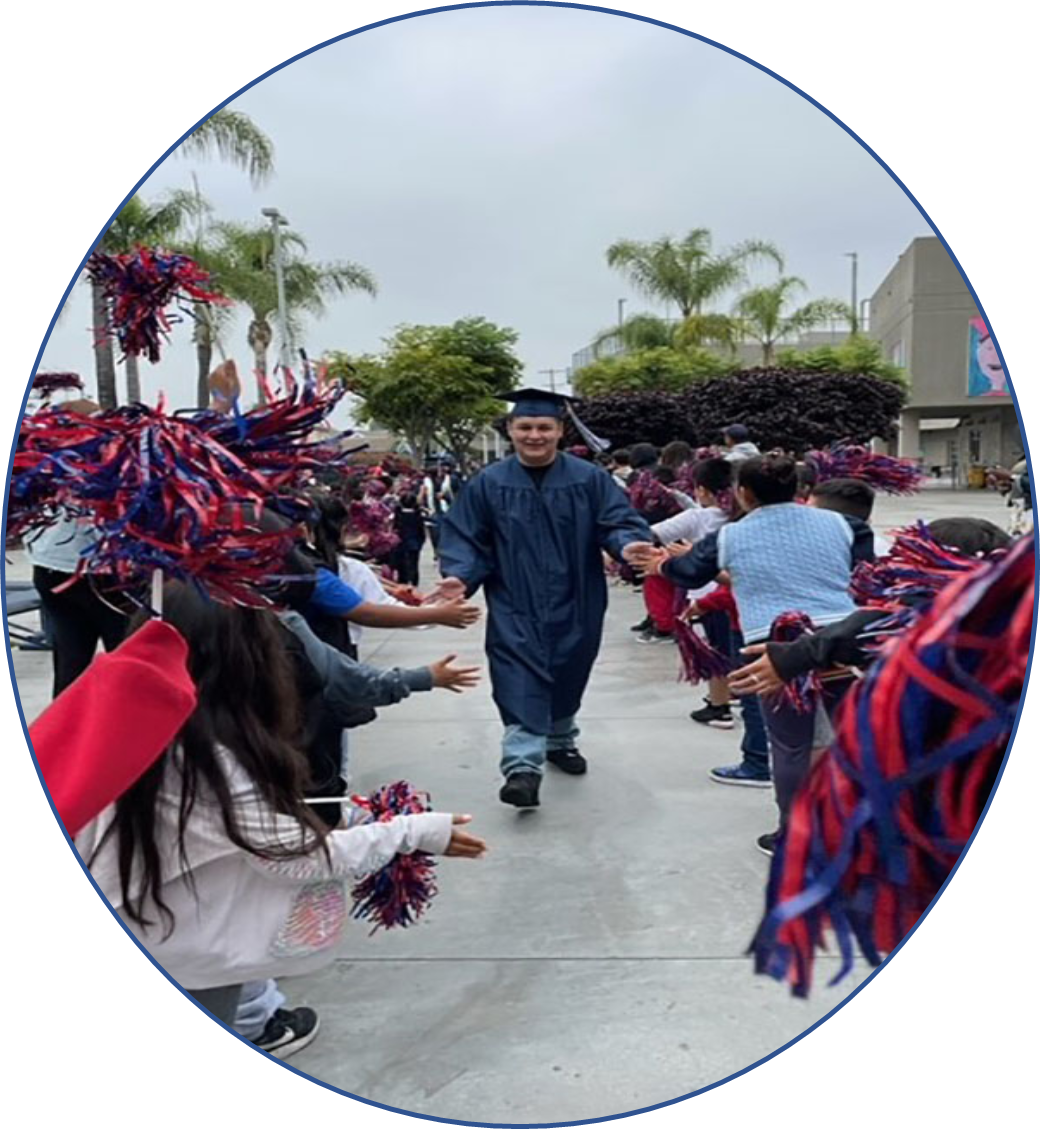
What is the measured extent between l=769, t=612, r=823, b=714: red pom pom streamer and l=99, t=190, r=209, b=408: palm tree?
1.14m

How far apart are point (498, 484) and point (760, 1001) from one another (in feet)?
5.12

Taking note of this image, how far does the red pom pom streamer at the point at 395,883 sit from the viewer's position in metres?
1.62

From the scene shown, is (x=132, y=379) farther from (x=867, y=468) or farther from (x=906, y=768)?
(x=867, y=468)

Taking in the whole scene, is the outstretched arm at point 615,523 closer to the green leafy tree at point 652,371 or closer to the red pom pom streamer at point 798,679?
the green leafy tree at point 652,371

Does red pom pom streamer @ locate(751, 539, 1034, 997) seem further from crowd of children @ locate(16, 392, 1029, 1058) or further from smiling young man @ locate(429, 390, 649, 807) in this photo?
smiling young man @ locate(429, 390, 649, 807)

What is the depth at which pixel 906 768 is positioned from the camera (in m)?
1.04

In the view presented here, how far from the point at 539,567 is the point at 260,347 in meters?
1.35

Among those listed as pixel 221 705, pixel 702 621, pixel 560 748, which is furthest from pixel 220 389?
pixel 702 621

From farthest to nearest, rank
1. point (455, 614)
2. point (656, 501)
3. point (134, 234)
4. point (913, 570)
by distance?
point (656, 501)
point (455, 614)
point (134, 234)
point (913, 570)

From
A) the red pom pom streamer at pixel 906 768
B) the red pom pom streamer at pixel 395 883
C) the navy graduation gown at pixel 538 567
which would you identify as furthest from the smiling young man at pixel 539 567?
the red pom pom streamer at pixel 906 768

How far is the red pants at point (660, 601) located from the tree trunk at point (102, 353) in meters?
1.84

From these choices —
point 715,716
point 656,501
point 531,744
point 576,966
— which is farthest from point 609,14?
point 656,501

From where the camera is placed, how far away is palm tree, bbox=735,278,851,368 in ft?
5.30

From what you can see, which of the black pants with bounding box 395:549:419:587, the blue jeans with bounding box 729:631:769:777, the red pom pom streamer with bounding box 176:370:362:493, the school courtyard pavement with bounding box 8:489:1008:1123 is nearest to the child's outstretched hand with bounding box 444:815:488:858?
the school courtyard pavement with bounding box 8:489:1008:1123
